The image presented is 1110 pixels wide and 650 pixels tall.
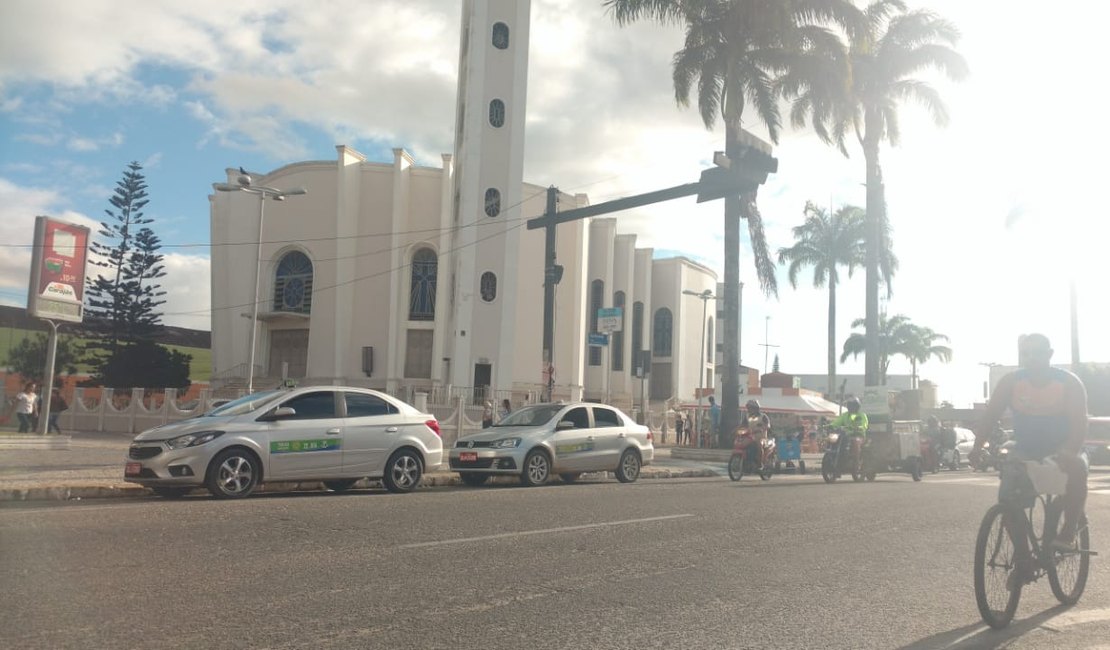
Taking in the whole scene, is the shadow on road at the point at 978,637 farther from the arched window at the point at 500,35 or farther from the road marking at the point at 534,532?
the arched window at the point at 500,35

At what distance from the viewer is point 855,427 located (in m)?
17.9

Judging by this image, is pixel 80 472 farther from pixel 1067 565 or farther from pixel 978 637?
pixel 1067 565

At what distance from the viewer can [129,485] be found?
12.7m

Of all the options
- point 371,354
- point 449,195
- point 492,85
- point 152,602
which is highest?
point 492,85

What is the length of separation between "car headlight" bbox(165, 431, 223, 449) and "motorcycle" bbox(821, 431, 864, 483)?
11303 millimetres

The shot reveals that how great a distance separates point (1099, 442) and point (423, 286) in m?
30.5

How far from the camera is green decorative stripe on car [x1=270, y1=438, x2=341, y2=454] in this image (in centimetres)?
1204

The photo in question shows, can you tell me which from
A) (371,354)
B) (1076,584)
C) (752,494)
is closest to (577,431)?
(752,494)

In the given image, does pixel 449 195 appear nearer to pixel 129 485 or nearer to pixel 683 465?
pixel 683 465

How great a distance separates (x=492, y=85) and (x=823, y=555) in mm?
36047

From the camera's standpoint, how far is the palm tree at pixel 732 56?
26.8 m

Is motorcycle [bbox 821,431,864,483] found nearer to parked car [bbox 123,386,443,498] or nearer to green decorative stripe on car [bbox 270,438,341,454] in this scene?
parked car [bbox 123,386,443,498]

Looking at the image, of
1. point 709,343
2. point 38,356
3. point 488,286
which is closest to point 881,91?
point 488,286

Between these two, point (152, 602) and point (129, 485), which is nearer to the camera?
point (152, 602)
